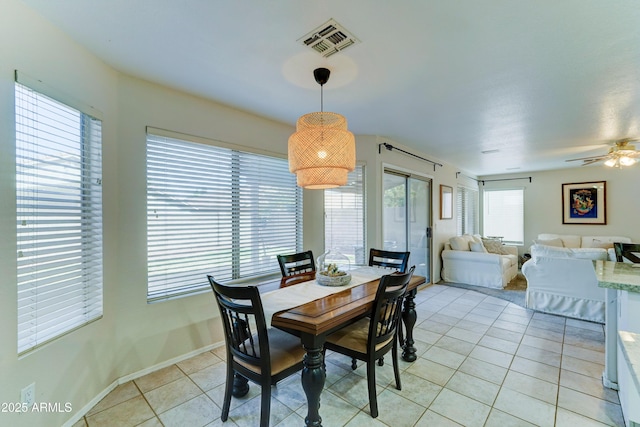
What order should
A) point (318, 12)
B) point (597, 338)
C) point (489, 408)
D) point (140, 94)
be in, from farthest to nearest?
point (597, 338) < point (140, 94) < point (489, 408) < point (318, 12)

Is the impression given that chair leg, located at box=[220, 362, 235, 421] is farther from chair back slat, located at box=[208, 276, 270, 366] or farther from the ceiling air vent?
the ceiling air vent

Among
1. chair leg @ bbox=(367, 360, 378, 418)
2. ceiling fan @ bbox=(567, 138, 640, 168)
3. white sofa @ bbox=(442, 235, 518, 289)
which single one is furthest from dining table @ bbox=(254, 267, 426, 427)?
ceiling fan @ bbox=(567, 138, 640, 168)

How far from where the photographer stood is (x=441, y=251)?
5586 mm

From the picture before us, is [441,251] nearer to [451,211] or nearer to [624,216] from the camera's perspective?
[451,211]

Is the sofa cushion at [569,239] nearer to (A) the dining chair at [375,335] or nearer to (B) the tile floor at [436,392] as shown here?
(B) the tile floor at [436,392]

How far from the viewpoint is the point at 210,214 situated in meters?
2.71

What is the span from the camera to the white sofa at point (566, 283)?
3361 mm

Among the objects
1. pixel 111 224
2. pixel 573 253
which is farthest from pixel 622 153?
pixel 111 224

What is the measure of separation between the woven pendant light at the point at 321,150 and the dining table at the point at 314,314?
82 centimetres

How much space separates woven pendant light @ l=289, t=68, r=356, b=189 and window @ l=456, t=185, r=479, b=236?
5383 mm

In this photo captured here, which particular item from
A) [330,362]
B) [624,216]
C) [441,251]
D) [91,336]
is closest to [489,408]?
[330,362]

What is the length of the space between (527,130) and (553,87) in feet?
4.47

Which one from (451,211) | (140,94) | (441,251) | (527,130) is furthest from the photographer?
(451,211)

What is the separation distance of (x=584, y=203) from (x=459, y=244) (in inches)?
134
